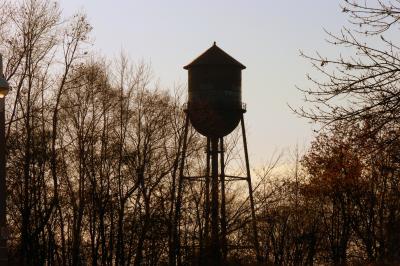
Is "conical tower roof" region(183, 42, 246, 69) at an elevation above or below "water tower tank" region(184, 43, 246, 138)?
above

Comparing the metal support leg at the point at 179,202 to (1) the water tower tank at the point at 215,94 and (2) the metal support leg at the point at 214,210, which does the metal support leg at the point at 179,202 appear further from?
(2) the metal support leg at the point at 214,210

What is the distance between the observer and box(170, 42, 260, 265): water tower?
39969mm

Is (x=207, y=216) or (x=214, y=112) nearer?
(x=207, y=216)

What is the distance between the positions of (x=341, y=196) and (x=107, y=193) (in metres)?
11.2

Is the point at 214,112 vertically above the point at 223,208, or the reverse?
the point at 214,112

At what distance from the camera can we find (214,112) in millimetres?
40594

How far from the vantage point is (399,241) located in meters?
35.0

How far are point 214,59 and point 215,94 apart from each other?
1.71 meters

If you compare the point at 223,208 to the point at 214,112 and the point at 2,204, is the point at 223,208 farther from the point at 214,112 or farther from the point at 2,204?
the point at 2,204

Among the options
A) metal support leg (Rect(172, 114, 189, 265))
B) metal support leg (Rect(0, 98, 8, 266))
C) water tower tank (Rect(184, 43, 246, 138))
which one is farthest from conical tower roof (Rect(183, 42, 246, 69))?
metal support leg (Rect(0, 98, 8, 266))

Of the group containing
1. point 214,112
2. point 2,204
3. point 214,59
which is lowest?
point 2,204

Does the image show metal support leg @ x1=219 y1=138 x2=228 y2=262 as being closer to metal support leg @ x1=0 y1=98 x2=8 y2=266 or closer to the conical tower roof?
the conical tower roof

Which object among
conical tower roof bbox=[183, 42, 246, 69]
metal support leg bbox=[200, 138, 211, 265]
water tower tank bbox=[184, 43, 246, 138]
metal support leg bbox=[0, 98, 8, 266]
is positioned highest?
conical tower roof bbox=[183, 42, 246, 69]

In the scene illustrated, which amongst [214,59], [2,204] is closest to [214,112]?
[214,59]
